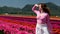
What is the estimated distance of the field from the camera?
697cm

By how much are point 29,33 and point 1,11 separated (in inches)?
73.4

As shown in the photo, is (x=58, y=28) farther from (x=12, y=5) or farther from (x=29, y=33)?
(x=12, y=5)

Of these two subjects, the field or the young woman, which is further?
the field

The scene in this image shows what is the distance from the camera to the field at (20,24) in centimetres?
697

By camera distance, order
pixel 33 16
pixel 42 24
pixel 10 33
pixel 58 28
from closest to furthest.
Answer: pixel 42 24 < pixel 10 33 < pixel 58 28 < pixel 33 16

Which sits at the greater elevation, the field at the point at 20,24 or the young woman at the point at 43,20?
the young woman at the point at 43,20

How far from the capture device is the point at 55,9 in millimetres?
7652

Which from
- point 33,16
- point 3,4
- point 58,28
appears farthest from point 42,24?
point 3,4

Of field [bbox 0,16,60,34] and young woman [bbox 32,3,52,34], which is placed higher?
young woman [bbox 32,3,52,34]

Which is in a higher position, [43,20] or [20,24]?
[43,20]

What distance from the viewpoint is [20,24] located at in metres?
8.00

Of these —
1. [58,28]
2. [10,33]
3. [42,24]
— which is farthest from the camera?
[58,28]

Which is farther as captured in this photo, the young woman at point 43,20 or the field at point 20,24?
the field at point 20,24

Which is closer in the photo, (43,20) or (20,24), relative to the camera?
(43,20)
